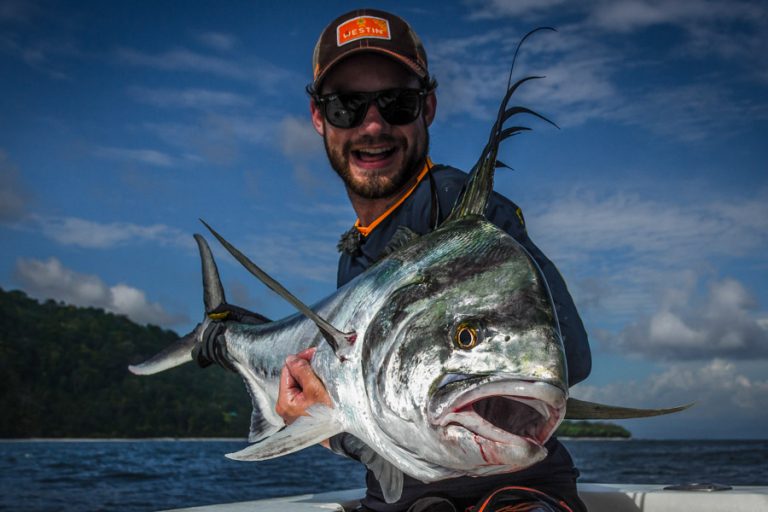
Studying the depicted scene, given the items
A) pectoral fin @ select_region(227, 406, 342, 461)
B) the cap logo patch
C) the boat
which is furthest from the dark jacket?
the boat

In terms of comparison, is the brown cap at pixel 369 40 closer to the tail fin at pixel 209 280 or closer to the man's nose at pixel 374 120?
the man's nose at pixel 374 120

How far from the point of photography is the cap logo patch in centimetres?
317

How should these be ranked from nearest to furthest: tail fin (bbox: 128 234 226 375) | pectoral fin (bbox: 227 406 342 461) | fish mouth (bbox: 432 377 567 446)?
1. fish mouth (bbox: 432 377 567 446)
2. pectoral fin (bbox: 227 406 342 461)
3. tail fin (bbox: 128 234 226 375)

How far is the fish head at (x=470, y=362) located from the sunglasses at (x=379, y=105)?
4.59ft

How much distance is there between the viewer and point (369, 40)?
3.15 meters

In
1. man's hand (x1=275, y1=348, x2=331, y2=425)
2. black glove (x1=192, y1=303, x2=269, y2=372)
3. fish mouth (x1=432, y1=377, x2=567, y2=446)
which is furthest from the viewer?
black glove (x1=192, y1=303, x2=269, y2=372)

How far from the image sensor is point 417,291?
1.89 m

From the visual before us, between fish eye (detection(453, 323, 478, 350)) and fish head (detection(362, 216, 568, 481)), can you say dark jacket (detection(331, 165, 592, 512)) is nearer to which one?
fish head (detection(362, 216, 568, 481))

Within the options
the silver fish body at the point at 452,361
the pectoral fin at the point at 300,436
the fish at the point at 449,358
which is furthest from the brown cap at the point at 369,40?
the pectoral fin at the point at 300,436

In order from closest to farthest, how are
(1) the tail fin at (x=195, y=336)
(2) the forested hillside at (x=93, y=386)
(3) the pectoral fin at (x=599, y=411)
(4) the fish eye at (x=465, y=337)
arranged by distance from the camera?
(4) the fish eye at (x=465, y=337) < (3) the pectoral fin at (x=599, y=411) < (1) the tail fin at (x=195, y=336) < (2) the forested hillside at (x=93, y=386)

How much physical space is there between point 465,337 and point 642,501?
2.93m

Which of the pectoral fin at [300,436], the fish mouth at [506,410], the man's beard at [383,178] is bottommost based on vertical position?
the pectoral fin at [300,436]

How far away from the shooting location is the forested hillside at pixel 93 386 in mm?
89312

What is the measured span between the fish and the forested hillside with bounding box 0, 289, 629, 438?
9307cm
